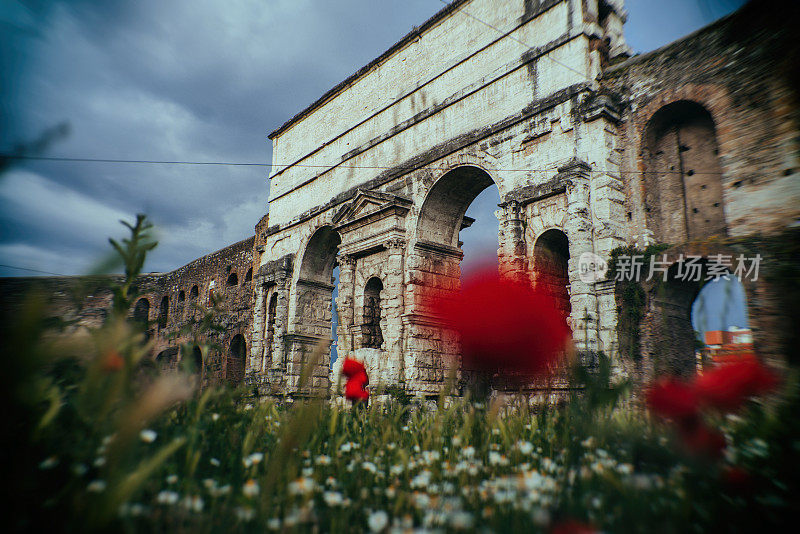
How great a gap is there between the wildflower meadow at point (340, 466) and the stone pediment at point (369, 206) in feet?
30.6

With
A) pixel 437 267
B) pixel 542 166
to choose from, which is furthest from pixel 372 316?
pixel 542 166

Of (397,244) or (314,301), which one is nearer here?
(397,244)

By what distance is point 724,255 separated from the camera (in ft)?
22.7

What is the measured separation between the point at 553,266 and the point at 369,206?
515 centimetres

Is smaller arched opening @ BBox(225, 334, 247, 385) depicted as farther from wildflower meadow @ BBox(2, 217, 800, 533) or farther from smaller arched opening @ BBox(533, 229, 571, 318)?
wildflower meadow @ BBox(2, 217, 800, 533)

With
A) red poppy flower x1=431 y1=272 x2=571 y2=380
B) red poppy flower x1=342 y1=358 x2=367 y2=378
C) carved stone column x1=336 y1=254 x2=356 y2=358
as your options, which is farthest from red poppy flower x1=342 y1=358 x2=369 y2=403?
carved stone column x1=336 y1=254 x2=356 y2=358

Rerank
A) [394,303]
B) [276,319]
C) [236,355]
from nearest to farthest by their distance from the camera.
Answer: [394,303], [276,319], [236,355]

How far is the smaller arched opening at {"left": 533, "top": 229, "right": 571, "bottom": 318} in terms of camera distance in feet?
31.3

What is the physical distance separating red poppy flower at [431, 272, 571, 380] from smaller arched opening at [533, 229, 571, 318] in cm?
20

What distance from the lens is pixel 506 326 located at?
1059 cm

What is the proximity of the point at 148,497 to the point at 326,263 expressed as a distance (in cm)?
1463

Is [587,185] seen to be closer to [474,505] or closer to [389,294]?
[389,294]

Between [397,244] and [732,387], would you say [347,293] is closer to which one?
[397,244]

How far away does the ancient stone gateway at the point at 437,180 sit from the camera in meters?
8.78
